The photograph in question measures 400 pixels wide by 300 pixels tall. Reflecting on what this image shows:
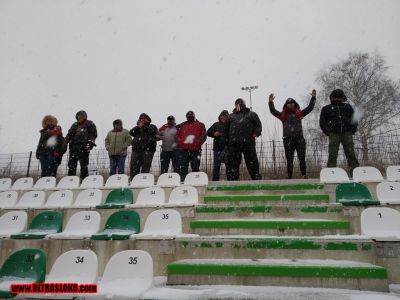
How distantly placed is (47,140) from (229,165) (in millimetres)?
4411

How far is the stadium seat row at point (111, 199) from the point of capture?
15.2ft

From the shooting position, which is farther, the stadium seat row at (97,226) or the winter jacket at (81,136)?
the winter jacket at (81,136)

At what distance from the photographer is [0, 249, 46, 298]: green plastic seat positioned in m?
2.65

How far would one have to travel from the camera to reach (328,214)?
3.72m

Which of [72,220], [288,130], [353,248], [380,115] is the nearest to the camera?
[353,248]

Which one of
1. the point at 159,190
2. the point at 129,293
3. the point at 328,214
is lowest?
the point at 129,293

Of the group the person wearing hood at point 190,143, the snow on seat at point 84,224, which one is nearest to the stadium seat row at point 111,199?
the snow on seat at point 84,224

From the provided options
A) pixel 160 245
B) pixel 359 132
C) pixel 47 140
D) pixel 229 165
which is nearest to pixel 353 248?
pixel 160 245

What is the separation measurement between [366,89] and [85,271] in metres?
19.7

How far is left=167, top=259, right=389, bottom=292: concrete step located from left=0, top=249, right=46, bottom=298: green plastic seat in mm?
1211

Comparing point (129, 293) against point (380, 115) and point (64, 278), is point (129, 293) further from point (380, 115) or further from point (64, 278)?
point (380, 115)

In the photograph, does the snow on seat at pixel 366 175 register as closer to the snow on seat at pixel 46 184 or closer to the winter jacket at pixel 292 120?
the winter jacket at pixel 292 120

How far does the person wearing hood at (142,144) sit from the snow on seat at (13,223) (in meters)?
2.69

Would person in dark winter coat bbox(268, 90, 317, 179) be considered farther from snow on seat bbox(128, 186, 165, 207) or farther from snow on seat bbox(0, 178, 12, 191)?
snow on seat bbox(0, 178, 12, 191)
